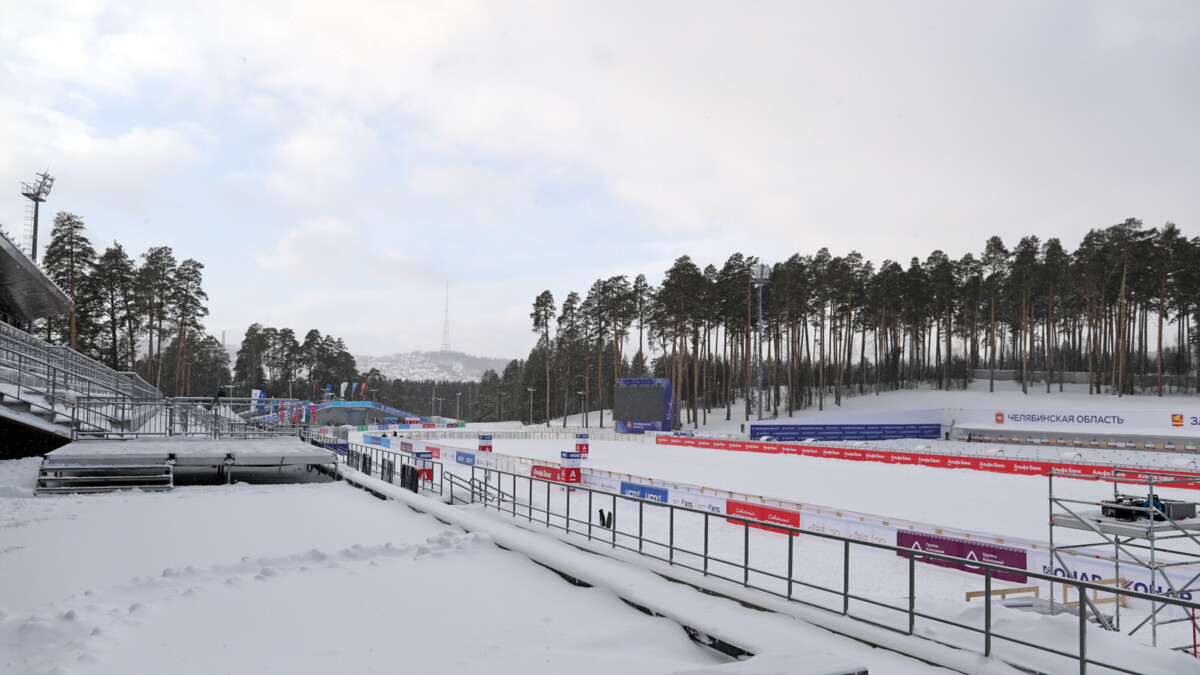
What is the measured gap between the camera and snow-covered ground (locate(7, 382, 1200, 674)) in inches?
248

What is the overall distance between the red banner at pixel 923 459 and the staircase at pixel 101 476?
1630cm

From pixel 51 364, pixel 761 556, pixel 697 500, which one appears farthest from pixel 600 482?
pixel 51 364

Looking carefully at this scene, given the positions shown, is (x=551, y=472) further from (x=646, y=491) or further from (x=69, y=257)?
(x=69, y=257)

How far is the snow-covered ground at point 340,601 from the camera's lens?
6293mm

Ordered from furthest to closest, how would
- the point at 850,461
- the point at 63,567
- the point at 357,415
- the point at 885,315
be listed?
1. the point at 357,415
2. the point at 885,315
3. the point at 850,461
4. the point at 63,567

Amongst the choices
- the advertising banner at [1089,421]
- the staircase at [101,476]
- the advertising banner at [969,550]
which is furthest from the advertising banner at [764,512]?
the advertising banner at [1089,421]

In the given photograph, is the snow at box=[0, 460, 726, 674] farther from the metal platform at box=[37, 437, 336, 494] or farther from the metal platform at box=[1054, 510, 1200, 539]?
the metal platform at box=[1054, 510, 1200, 539]

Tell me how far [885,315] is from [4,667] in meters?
94.0

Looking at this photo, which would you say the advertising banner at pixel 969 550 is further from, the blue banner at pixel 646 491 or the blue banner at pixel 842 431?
the blue banner at pixel 842 431

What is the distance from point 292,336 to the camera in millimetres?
135250

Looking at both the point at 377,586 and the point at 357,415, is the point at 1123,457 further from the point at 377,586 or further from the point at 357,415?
the point at 357,415

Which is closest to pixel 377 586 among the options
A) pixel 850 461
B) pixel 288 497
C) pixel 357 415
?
pixel 288 497

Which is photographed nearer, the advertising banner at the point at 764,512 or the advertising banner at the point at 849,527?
the advertising banner at the point at 849,527

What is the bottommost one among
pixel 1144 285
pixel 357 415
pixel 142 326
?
pixel 357 415
